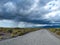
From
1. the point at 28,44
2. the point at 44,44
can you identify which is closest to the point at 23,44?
the point at 28,44

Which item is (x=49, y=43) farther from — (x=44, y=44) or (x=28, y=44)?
(x=28, y=44)

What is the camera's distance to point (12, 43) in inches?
765

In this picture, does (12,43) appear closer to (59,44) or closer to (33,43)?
(33,43)

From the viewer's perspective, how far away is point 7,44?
1883 cm

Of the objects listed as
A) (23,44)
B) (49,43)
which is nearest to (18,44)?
(23,44)

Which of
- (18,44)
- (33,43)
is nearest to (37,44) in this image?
(33,43)

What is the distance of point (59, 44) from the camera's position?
745 inches

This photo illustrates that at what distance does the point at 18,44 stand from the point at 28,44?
989mm

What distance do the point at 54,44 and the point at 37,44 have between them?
5.50 feet

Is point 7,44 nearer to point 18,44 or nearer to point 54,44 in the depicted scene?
point 18,44

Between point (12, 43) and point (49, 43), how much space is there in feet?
12.2

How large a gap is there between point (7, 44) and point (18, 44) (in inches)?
43.5

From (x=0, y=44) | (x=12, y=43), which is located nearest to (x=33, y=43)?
(x=12, y=43)

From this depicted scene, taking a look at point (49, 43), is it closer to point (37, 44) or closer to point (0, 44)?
point (37, 44)
